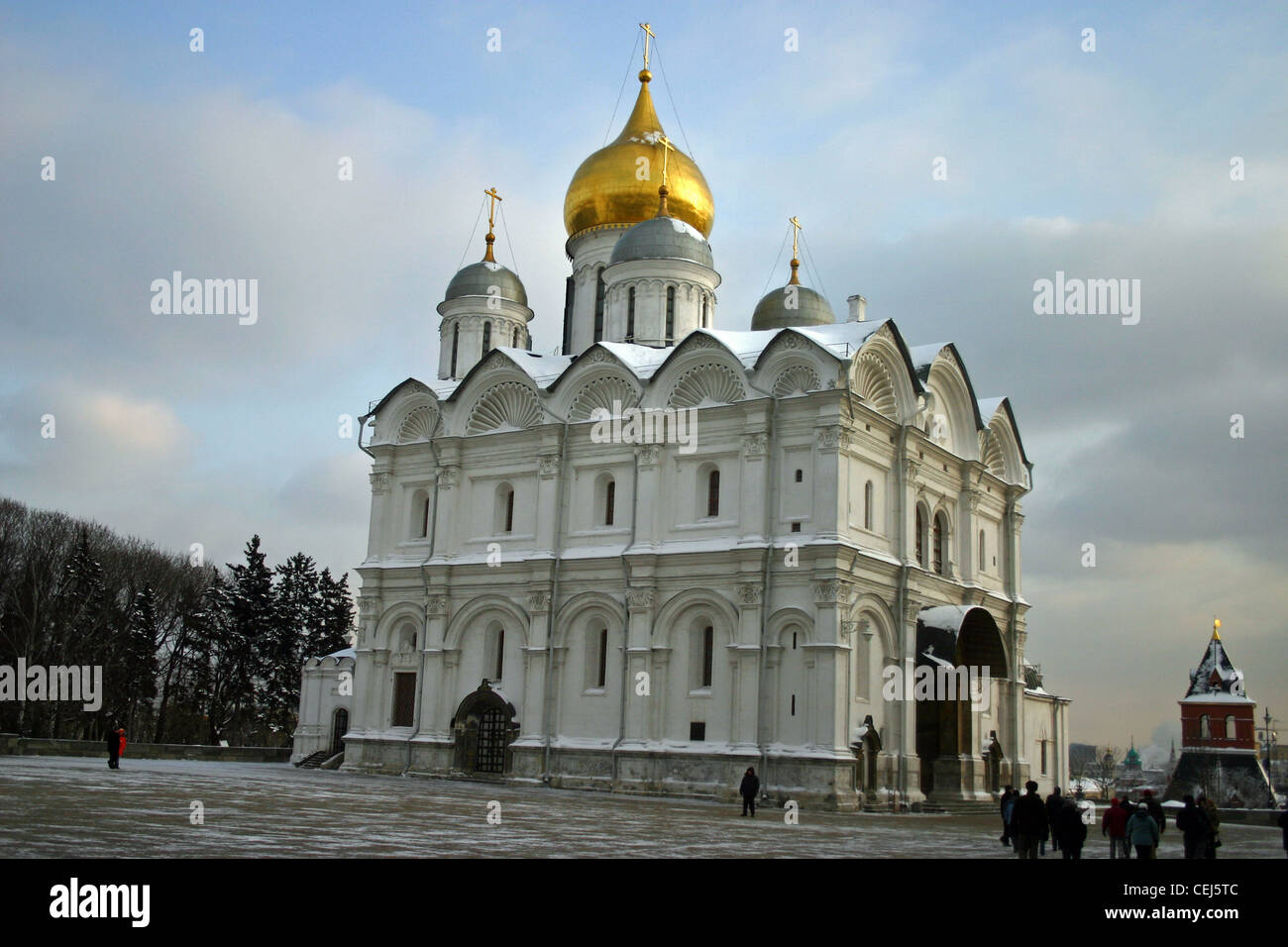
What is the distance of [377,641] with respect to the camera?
33.4m

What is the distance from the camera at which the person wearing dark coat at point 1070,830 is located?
1364cm

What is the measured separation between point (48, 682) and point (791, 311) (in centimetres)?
2768

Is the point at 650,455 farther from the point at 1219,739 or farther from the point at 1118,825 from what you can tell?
the point at 1219,739

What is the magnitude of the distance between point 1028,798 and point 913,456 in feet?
54.0

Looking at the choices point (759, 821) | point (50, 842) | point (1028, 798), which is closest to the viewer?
point (50, 842)

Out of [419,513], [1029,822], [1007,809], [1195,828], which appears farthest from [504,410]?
[1195,828]

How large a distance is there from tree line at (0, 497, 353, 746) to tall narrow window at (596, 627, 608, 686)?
22172 millimetres

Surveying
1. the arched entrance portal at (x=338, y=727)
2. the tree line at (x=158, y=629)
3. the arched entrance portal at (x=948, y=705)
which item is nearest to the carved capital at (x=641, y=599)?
the arched entrance portal at (x=948, y=705)

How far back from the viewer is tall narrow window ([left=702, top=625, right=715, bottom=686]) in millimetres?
28281

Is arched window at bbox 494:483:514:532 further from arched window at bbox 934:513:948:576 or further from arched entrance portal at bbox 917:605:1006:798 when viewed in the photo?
arched window at bbox 934:513:948:576

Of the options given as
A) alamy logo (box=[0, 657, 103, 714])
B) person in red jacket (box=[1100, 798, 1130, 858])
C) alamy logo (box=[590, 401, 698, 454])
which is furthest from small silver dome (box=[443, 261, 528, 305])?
person in red jacket (box=[1100, 798, 1130, 858])
